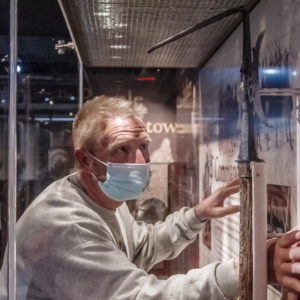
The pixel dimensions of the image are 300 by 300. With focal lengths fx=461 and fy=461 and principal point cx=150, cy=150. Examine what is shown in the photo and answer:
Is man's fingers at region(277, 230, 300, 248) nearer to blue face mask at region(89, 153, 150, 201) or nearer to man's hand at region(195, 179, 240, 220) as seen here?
man's hand at region(195, 179, 240, 220)

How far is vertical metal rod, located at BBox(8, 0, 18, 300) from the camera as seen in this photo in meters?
0.73

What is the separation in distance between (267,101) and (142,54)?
268 millimetres

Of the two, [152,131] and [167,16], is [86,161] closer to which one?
[152,131]

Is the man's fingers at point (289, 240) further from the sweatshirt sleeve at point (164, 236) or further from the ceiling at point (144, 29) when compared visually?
the ceiling at point (144, 29)

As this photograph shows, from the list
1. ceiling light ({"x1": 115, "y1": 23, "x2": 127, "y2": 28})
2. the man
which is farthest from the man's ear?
ceiling light ({"x1": 115, "y1": 23, "x2": 127, "y2": 28})

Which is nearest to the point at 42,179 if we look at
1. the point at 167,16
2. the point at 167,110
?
the point at 167,110

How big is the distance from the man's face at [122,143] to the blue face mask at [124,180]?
0.03 ft

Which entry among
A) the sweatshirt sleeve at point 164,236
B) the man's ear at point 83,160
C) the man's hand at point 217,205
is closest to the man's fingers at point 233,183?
the man's hand at point 217,205

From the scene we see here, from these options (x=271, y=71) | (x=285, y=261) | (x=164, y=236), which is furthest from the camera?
(x=164, y=236)

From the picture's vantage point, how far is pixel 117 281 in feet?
2.23

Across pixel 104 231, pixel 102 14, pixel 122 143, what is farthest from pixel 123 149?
pixel 102 14

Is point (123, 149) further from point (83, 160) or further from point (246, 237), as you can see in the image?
point (246, 237)

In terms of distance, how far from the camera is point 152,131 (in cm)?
86

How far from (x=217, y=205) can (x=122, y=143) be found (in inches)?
8.6
